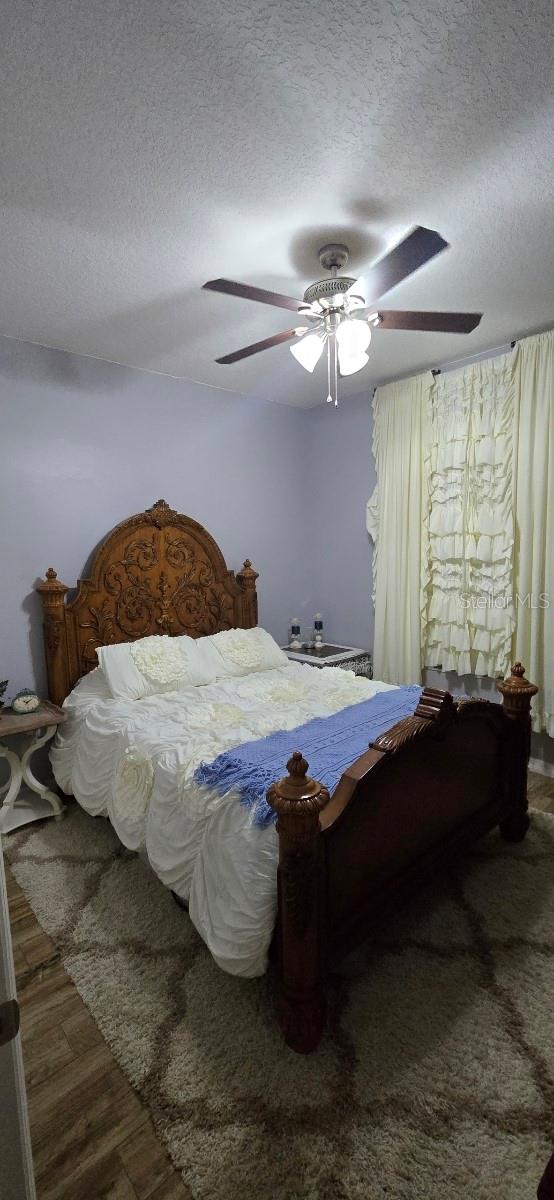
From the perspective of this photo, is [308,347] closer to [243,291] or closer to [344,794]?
[243,291]

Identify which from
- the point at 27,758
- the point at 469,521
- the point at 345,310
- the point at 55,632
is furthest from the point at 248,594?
the point at 345,310

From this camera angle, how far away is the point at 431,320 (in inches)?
75.5

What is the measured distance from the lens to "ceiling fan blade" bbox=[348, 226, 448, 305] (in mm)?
1439

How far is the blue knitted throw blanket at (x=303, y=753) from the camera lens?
167 cm

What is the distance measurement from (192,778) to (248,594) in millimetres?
2122

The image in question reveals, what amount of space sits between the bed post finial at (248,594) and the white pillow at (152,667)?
0.68 metres

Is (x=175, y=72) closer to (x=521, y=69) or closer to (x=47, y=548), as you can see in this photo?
(x=521, y=69)

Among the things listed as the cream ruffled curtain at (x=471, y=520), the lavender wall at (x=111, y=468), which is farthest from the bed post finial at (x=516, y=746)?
the lavender wall at (x=111, y=468)

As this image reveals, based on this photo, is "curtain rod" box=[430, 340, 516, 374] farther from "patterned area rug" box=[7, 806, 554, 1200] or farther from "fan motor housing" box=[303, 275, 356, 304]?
"patterned area rug" box=[7, 806, 554, 1200]

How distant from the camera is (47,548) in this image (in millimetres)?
2980

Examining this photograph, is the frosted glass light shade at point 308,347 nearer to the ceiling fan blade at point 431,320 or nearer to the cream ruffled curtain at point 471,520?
the ceiling fan blade at point 431,320

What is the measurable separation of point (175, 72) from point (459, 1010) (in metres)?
2.72

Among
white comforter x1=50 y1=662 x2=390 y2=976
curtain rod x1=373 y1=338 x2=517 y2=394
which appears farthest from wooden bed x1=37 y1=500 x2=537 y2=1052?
curtain rod x1=373 y1=338 x2=517 y2=394

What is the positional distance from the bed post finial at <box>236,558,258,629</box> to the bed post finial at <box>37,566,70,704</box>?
1.31 metres
